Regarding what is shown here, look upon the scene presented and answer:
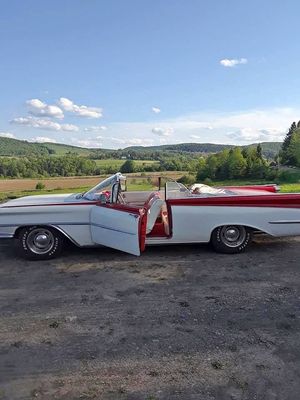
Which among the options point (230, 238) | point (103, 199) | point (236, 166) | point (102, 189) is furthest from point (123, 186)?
point (236, 166)

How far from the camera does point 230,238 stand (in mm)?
6340

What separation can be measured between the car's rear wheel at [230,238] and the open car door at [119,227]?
1320mm

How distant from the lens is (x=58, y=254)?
245 inches

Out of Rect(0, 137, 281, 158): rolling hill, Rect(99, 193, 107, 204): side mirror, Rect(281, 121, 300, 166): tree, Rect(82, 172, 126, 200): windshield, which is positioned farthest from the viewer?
Rect(0, 137, 281, 158): rolling hill

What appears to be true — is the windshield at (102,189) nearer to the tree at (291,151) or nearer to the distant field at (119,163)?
the distant field at (119,163)

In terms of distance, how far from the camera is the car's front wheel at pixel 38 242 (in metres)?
6.13

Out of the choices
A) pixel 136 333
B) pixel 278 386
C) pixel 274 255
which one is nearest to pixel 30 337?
pixel 136 333

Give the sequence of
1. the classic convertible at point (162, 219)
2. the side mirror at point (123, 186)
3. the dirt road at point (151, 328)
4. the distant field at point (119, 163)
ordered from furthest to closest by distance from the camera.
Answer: the distant field at point (119, 163)
the side mirror at point (123, 186)
the classic convertible at point (162, 219)
the dirt road at point (151, 328)

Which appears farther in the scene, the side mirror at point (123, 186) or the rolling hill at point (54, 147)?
the rolling hill at point (54, 147)

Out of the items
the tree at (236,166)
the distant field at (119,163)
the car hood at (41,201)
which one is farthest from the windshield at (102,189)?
the tree at (236,166)

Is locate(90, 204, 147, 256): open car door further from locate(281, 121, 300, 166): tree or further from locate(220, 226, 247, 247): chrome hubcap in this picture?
locate(281, 121, 300, 166): tree

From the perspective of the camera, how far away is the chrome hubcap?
6.32m

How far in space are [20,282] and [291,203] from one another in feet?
14.0

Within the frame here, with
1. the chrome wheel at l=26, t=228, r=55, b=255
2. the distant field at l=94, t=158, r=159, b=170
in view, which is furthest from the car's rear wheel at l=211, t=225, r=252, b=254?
the distant field at l=94, t=158, r=159, b=170
